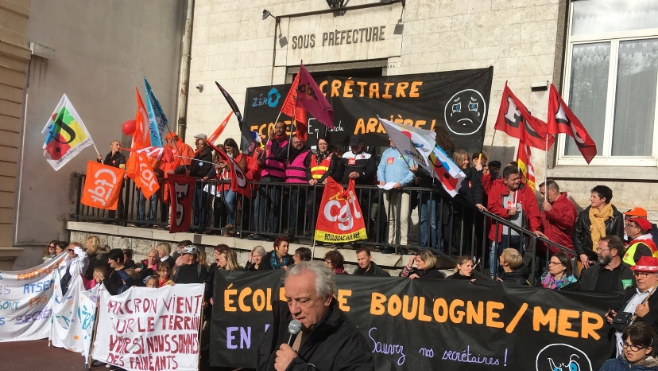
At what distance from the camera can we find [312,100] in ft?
32.8

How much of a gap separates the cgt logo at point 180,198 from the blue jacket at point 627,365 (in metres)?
7.47

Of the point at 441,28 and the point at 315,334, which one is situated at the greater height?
the point at 441,28

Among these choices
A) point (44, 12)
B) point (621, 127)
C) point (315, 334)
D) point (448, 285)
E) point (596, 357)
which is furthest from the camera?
point (44, 12)

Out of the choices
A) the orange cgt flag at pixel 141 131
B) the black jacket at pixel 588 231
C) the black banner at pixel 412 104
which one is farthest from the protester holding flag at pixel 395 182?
the orange cgt flag at pixel 141 131

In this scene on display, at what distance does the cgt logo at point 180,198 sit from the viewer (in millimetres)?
11000

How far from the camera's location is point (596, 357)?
601 centimetres

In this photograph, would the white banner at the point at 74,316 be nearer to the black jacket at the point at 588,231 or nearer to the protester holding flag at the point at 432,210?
the protester holding flag at the point at 432,210

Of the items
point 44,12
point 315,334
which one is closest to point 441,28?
point 44,12

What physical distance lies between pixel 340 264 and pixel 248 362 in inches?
62.8

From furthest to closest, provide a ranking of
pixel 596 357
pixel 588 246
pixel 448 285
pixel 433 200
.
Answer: pixel 433 200 → pixel 588 246 → pixel 448 285 → pixel 596 357

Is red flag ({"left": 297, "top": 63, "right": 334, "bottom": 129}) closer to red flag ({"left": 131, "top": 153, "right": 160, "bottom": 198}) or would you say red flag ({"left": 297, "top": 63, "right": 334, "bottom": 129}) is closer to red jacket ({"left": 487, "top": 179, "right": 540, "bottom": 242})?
red jacket ({"left": 487, "top": 179, "right": 540, "bottom": 242})

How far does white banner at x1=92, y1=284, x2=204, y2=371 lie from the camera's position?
8195mm

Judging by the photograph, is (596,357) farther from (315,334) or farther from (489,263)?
(315,334)

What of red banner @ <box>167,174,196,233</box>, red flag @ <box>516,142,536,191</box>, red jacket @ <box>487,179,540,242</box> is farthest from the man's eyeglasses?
red banner @ <box>167,174,196,233</box>
